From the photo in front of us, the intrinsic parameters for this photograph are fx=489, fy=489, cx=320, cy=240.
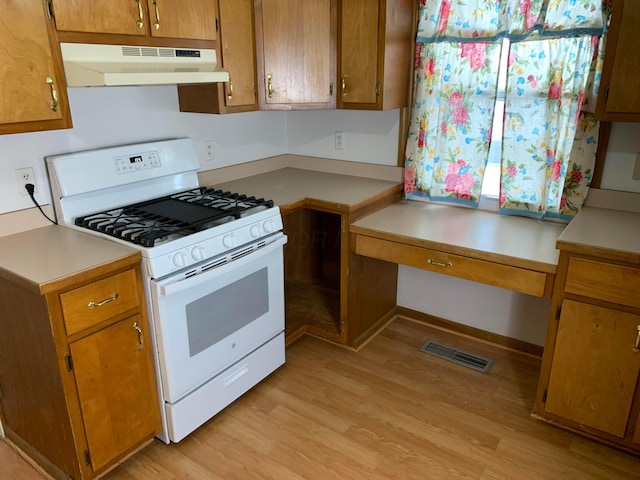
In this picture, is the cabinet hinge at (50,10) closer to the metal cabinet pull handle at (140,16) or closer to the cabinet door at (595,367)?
the metal cabinet pull handle at (140,16)

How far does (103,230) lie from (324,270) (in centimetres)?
180

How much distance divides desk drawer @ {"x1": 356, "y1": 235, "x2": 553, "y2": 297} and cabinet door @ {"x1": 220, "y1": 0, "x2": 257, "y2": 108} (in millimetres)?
935

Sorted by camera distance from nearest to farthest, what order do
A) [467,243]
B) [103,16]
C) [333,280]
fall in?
[103,16] → [467,243] → [333,280]

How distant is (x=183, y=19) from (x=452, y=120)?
1466mm

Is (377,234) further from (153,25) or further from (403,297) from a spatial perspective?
(153,25)

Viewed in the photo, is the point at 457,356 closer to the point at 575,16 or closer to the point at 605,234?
the point at 605,234

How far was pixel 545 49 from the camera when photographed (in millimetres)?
2322

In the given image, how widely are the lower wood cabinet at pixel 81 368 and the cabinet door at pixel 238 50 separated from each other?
3.42 ft

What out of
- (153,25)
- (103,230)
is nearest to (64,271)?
(103,230)

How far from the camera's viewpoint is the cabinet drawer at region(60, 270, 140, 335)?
1.66 metres

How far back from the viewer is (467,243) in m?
2.28

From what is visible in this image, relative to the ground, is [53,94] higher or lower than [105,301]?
Answer: higher

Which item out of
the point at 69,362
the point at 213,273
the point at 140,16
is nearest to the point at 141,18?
the point at 140,16

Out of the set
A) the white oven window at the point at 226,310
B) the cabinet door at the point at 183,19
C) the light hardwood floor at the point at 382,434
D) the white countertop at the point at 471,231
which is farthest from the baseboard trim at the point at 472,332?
the cabinet door at the point at 183,19
